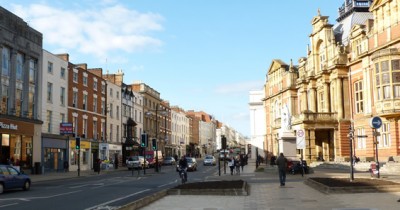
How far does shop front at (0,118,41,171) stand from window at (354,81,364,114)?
109ft

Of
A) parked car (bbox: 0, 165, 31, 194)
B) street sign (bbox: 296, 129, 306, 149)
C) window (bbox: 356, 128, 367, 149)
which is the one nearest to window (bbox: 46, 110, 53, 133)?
parked car (bbox: 0, 165, 31, 194)

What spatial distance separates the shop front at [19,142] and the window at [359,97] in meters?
33.2

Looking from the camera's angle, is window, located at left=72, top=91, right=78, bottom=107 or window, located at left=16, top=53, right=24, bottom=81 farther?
window, located at left=72, top=91, right=78, bottom=107

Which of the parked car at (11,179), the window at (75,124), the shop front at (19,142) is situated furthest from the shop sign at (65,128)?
the parked car at (11,179)

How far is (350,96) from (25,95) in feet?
112

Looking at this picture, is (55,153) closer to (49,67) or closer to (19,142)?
(19,142)

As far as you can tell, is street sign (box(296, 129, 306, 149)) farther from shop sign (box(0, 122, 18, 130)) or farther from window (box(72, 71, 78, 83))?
window (box(72, 71, 78, 83))

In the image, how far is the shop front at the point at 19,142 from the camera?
3722 centimetres

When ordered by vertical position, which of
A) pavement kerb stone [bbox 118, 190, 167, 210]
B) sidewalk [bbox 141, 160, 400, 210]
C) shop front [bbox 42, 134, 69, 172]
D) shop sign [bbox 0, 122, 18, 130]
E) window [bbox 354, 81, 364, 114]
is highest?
window [bbox 354, 81, 364, 114]

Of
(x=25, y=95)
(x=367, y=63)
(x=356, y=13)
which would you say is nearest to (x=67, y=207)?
(x=25, y=95)

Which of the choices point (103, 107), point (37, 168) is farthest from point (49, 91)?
point (103, 107)

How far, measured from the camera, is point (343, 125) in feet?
165

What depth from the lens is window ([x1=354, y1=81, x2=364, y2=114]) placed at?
4769 centimetres

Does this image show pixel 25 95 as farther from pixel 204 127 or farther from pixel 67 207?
pixel 204 127
